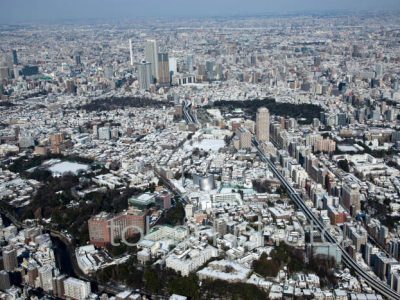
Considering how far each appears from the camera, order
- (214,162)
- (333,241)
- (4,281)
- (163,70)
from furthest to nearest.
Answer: (163,70) → (214,162) → (333,241) → (4,281)

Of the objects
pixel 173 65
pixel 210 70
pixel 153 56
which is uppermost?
pixel 153 56

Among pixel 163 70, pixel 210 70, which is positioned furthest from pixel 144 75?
pixel 210 70

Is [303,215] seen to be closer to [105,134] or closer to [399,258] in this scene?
[399,258]

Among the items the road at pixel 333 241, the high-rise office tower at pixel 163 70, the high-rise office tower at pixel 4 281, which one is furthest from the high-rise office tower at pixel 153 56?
the high-rise office tower at pixel 4 281

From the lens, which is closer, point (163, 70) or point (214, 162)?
point (214, 162)

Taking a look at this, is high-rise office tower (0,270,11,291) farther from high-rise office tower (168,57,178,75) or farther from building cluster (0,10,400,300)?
high-rise office tower (168,57,178,75)

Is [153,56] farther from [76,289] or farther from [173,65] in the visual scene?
[76,289]

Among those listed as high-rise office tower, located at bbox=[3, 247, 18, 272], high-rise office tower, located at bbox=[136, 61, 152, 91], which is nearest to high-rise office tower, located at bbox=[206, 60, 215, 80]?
high-rise office tower, located at bbox=[136, 61, 152, 91]
